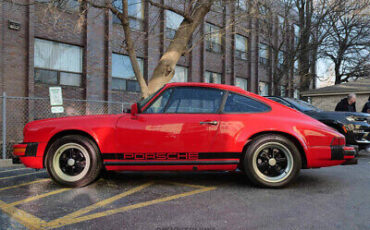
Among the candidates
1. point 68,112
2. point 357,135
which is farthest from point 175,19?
point 357,135

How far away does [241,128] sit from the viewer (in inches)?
155

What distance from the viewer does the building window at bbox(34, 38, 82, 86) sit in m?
12.2

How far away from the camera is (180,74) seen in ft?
58.9

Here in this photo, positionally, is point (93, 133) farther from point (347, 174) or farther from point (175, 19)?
point (175, 19)

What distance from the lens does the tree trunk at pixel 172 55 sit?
8.83 m

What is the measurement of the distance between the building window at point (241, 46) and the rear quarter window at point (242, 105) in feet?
61.6

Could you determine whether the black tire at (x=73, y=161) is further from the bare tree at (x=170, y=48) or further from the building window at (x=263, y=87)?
the building window at (x=263, y=87)

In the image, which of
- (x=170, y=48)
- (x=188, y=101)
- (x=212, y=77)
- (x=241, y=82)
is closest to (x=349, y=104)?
(x=170, y=48)

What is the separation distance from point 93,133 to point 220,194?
187 centimetres

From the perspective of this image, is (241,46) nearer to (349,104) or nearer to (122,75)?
(122,75)

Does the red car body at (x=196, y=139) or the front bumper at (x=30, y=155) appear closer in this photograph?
the red car body at (x=196, y=139)

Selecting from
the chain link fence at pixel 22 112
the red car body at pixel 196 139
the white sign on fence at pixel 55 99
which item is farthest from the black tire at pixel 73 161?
the chain link fence at pixel 22 112

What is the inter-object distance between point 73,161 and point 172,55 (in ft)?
18.4

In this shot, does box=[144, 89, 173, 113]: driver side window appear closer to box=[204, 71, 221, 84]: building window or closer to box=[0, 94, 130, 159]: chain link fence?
box=[0, 94, 130, 159]: chain link fence
